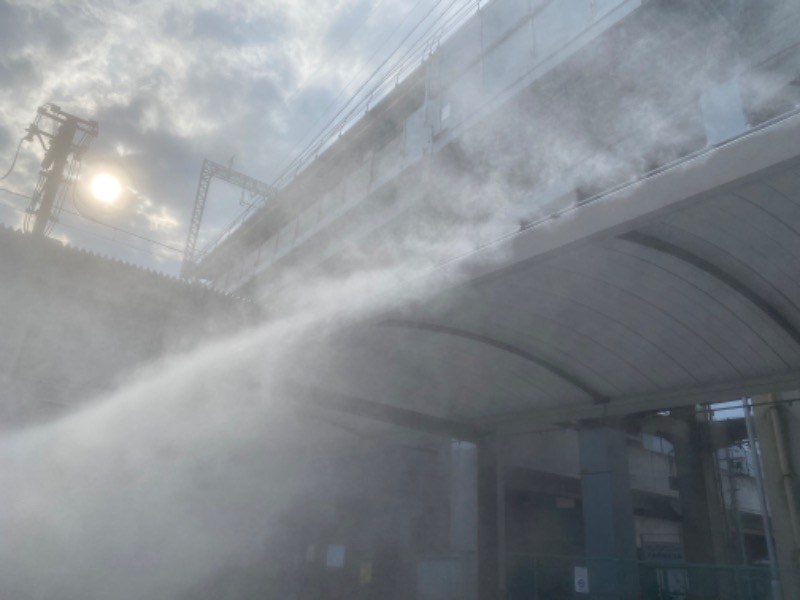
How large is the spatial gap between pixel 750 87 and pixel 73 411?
9.46m

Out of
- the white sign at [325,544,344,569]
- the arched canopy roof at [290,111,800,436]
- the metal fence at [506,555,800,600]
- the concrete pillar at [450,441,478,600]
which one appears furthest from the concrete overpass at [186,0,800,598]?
the white sign at [325,544,344,569]

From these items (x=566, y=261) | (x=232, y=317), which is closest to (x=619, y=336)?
(x=566, y=261)

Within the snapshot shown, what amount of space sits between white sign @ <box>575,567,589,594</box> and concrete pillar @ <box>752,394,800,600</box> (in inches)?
194

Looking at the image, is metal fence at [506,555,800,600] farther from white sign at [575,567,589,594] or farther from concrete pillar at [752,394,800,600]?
concrete pillar at [752,394,800,600]

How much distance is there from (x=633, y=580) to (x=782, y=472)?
16.2ft

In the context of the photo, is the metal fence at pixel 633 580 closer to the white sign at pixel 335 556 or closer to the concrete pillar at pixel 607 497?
the concrete pillar at pixel 607 497

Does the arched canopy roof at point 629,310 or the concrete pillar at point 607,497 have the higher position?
the arched canopy roof at point 629,310

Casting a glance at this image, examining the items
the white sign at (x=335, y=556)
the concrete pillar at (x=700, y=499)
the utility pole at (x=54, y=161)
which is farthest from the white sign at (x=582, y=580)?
the utility pole at (x=54, y=161)

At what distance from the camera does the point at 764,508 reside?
10766 mm

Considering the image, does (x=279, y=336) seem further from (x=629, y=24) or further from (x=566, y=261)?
(x=629, y=24)

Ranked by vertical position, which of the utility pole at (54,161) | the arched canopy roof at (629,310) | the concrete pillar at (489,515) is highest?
the utility pole at (54,161)

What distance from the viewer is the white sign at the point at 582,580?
7.68 meters

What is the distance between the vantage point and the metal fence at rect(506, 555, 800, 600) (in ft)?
22.5

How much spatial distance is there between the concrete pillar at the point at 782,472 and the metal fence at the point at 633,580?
3607 mm
